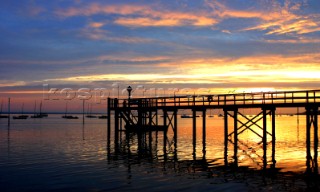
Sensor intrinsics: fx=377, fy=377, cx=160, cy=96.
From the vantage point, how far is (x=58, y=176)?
19.9 metres

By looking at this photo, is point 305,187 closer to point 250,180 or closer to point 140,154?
point 250,180

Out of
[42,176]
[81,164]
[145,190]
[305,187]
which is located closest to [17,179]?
[42,176]

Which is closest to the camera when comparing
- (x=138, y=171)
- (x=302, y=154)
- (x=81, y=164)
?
(x=138, y=171)

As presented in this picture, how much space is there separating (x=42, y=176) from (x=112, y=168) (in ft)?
14.2

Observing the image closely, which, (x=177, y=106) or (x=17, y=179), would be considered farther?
(x=177, y=106)

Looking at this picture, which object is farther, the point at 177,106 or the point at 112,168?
the point at 177,106

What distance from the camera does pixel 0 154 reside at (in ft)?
98.1

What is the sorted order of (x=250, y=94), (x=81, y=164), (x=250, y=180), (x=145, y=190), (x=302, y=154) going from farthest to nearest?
(x=250, y=94)
(x=302, y=154)
(x=81, y=164)
(x=250, y=180)
(x=145, y=190)

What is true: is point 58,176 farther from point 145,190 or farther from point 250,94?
point 250,94

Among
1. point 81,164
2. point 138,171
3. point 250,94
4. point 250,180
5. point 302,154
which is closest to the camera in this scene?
point 250,180

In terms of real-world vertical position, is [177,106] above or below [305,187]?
above

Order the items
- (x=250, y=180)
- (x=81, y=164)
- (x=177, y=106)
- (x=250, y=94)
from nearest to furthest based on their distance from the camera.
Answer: (x=250, y=180), (x=81, y=164), (x=250, y=94), (x=177, y=106)

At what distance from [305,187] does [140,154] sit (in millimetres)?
15195

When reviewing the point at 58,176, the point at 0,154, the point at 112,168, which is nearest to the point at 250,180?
the point at 112,168
